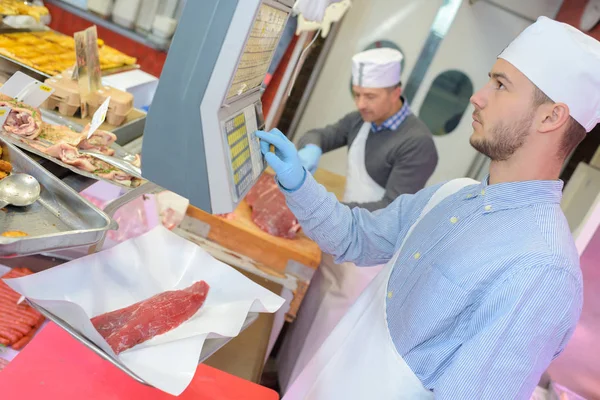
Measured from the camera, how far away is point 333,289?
298cm

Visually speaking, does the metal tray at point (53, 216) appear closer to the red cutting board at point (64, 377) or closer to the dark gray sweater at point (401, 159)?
the red cutting board at point (64, 377)

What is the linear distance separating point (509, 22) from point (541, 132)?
12.6ft

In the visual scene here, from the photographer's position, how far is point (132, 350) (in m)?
1.32

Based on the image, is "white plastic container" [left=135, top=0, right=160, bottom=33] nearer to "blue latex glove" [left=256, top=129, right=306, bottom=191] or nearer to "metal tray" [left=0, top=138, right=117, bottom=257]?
"metal tray" [left=0, top=138, right=117, bottom=257]

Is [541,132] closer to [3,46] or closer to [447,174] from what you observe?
[3,46]

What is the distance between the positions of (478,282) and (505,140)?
382 mm

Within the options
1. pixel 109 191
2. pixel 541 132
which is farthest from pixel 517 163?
pixel 109 191

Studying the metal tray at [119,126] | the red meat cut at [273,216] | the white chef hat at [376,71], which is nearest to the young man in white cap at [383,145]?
the white chef hat at [376,71]

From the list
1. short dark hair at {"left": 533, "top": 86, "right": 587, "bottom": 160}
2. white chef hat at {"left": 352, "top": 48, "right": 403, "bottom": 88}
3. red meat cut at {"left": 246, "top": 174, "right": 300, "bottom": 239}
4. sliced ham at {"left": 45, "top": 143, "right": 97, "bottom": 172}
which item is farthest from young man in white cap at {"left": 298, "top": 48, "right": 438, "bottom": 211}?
short dark hair at {"left": 533, "top": 86, "right": 587, "bottom": 160}

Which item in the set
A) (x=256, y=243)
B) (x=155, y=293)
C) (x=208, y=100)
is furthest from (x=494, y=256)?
(x=256, y=243)

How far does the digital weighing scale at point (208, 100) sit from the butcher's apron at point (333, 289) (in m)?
A: 1.76

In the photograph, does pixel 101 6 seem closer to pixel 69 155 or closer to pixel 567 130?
pixel 69 155

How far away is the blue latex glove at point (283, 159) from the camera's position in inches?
57.0

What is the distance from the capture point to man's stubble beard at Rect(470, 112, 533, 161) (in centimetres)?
142
